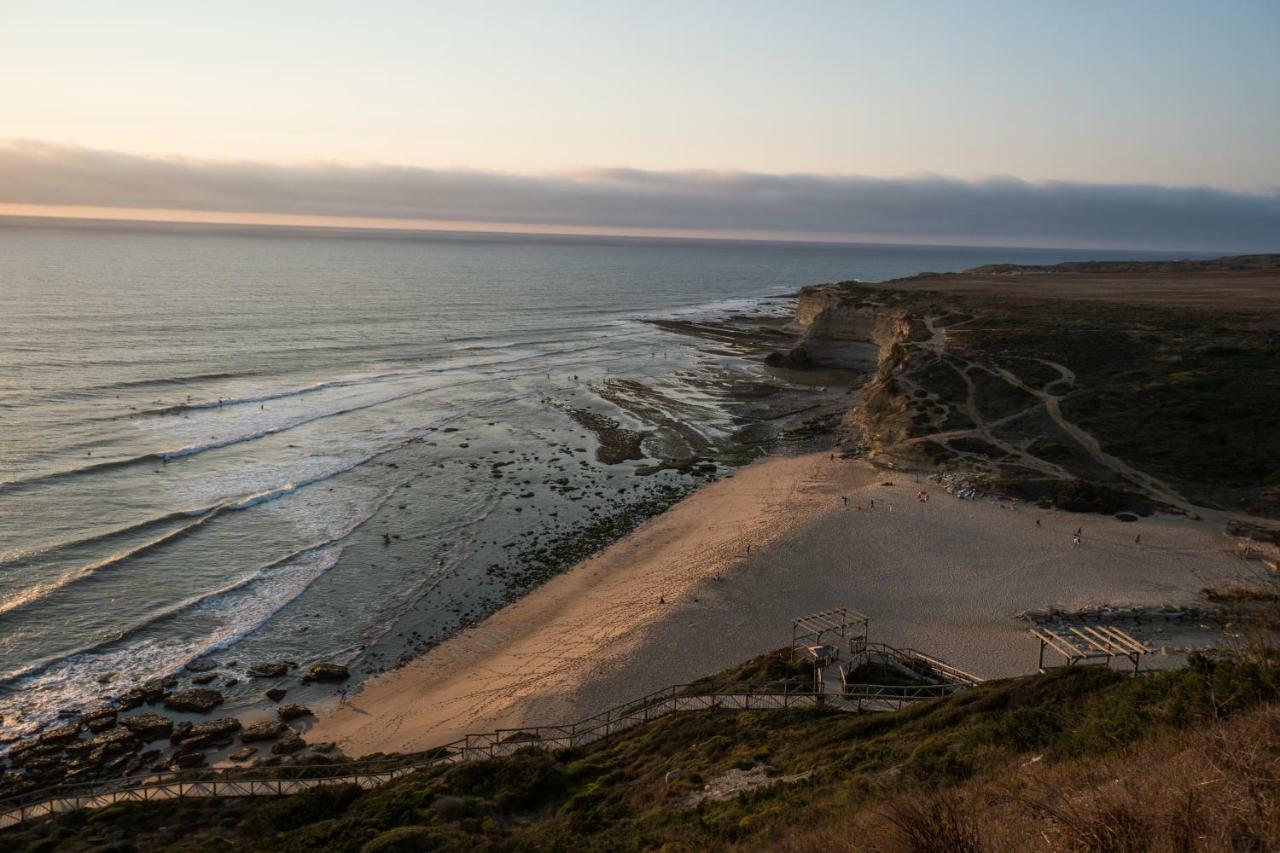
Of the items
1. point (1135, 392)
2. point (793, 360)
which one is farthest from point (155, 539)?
point (793, 360)

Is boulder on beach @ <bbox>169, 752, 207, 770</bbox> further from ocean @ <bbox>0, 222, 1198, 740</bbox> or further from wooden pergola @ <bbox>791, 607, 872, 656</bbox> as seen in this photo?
wooden pergola @ <bbox>791, 607, 872, 656</bbox>

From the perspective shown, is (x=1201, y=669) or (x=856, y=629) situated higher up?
(x=1201, y=669)

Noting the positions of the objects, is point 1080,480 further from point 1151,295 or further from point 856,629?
point 1151,295

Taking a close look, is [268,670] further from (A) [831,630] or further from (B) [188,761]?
(A) [831,630]

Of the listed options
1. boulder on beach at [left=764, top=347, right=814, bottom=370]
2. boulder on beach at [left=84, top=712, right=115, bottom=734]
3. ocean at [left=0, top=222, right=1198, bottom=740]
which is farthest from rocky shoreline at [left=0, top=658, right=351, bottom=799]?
boulder on beach at [left=764, top=347, right=814, bottom=370]

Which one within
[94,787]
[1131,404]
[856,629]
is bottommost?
[94,787]

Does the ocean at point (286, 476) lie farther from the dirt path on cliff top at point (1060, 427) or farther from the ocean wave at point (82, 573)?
the dirt path on cliff top at point (1060, 427)

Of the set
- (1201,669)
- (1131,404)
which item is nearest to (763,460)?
(1131,404)
